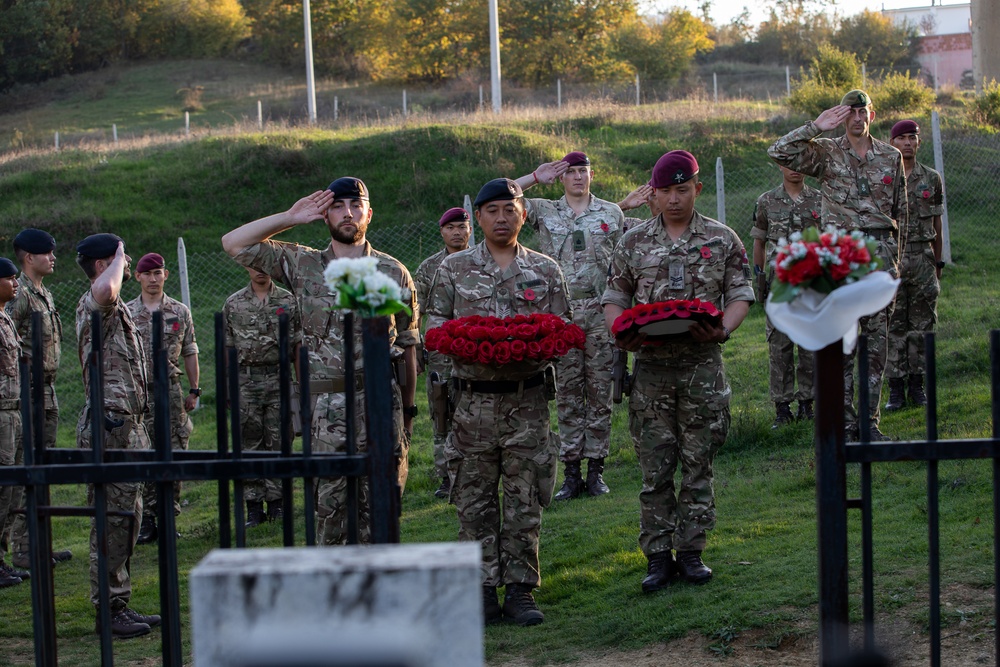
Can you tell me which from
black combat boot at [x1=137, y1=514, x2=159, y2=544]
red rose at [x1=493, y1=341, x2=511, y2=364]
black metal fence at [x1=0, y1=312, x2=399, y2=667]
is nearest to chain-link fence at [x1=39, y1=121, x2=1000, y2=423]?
black combat boot at [x1=137, y1=514, x2=159, y2=544]

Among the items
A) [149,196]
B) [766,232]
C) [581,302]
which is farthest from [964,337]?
[149,196]

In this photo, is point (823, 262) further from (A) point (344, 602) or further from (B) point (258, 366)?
(B) point (258, 366)

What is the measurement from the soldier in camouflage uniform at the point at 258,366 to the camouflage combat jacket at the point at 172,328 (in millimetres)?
473

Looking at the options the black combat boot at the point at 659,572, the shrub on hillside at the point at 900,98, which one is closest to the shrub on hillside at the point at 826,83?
the shrub on hillside at the point at 900,98

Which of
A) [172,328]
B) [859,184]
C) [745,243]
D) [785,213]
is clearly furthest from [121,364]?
[745,243]

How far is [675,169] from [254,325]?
4584mm

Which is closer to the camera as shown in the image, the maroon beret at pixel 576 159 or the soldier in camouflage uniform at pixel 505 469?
the soldier in camouflage uniform at pixel 505 469

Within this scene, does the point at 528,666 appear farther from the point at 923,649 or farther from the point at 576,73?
the point at 576,73

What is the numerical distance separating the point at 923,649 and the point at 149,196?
1954 cm

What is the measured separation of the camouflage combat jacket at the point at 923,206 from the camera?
409 inches

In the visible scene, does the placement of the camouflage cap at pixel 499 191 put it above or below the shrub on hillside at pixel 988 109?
below

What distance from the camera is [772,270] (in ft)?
33.9

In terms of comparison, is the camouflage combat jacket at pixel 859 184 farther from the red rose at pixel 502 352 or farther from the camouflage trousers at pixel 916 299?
the red rose at pixel 502 352

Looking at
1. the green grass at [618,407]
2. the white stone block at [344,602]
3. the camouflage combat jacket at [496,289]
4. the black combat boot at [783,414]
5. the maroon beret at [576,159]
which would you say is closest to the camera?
the white stone block at [344,602]
